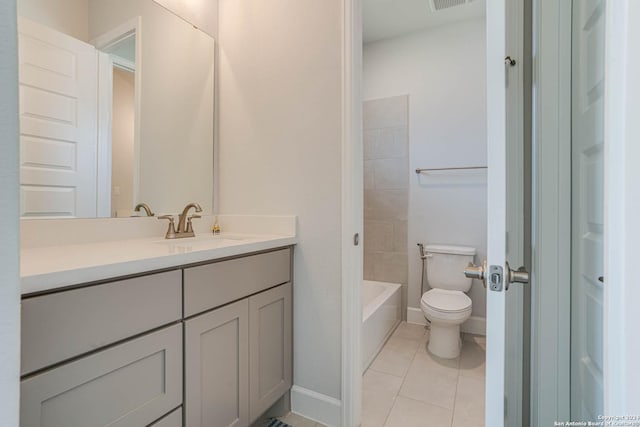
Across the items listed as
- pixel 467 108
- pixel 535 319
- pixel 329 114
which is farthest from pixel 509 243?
pixel 467 108

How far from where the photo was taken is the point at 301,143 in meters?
1.49

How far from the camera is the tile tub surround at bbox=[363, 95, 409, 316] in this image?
2.66 metres

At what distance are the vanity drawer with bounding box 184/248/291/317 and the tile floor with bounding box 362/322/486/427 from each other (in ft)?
2.92

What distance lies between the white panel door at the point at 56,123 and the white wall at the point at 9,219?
98cm

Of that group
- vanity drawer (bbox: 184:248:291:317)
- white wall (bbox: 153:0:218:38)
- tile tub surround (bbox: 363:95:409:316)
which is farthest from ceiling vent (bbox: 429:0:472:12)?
vanity drawer (bbox: 184:248:291:317)

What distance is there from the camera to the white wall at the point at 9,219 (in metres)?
0.34

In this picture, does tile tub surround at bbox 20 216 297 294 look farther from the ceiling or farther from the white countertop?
the ceiling

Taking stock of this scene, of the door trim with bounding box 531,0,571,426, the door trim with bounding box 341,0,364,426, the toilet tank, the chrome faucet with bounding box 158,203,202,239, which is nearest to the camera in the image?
the door trim with bounding box 531,0,571,426

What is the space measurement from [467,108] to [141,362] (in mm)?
2721

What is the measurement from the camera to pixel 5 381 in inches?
13.6

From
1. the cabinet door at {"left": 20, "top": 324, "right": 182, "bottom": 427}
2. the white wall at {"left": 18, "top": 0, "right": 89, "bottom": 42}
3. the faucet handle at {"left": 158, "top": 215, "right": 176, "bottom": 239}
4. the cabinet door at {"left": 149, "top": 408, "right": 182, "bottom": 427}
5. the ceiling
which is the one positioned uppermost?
the ceiling

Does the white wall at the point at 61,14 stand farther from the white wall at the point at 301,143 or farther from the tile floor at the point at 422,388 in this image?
the tile floor at the point at 422,388

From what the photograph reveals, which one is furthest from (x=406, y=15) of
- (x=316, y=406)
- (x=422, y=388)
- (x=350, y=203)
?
(x=316, y=406)
